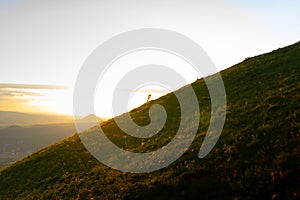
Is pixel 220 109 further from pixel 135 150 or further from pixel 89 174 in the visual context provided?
pixel 89 174

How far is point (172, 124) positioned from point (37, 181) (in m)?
13.5

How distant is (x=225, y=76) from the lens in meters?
42.3

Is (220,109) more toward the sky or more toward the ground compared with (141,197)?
more toward the sky

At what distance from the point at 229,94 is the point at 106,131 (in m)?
15.4

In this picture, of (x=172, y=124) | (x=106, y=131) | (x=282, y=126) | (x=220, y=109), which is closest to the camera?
(x=282, y=126)

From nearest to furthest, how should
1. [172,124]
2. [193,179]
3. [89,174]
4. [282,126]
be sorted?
[193,179], [282,126], [89,174], [172,124]

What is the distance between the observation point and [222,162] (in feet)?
65.2

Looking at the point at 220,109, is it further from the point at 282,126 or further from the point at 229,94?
the point at 282,126

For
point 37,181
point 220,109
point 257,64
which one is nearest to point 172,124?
point 220,109

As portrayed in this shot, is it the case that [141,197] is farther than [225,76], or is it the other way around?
[225,76]

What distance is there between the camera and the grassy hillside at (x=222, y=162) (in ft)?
56.8

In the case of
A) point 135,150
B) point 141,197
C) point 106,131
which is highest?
point 106,131

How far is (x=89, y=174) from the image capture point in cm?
2673

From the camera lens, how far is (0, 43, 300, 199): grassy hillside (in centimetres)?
1731
